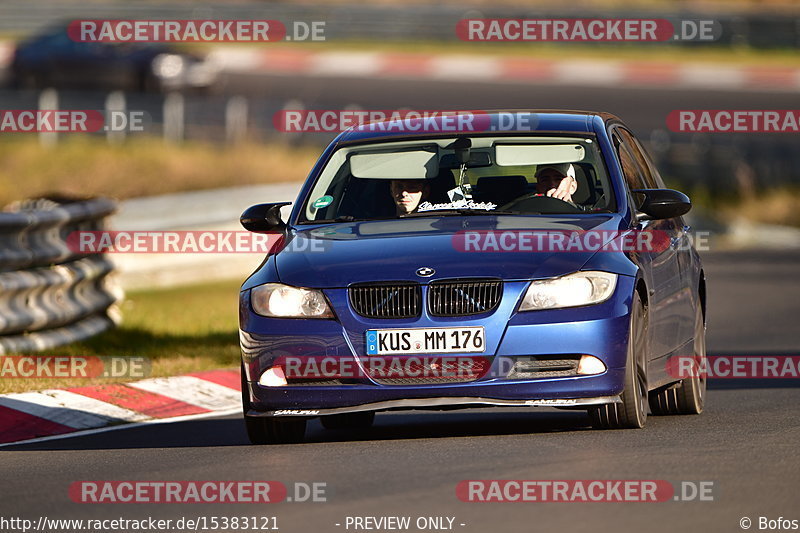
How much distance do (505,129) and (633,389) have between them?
1.93m

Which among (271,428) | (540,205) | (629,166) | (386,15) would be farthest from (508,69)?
(271,428)

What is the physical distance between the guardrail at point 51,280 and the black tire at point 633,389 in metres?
5.22

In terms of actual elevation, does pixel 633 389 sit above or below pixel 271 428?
above

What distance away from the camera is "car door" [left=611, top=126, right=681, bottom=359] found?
935 centimetres

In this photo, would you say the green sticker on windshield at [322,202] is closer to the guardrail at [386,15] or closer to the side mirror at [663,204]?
the side mirror at [663,204]

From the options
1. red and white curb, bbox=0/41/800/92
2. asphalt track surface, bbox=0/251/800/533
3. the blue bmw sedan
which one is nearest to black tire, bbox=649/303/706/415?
asphalt track surface, bbox=0/251/800/533

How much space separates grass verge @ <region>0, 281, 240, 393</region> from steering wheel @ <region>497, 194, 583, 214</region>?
3511mm

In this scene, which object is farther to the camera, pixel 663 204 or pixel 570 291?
pixel 663 204

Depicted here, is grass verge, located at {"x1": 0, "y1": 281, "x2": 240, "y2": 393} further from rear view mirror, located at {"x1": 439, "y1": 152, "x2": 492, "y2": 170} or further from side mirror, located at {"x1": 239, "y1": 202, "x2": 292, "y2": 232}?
rear view mirror, located at {"x1": 439, "y1": 152, "x2": 492, "y2": 170}

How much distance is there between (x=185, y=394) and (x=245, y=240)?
10481 mm

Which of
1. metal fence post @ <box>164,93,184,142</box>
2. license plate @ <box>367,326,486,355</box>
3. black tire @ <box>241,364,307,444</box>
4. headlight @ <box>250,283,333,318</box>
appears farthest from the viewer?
metal fence post @ <box>164,93,184,142</box>

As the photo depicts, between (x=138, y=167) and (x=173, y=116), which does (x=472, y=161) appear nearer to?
(x=138, y=167)

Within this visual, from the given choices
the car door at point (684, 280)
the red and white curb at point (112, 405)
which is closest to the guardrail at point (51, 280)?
the red and white curb at point (112, 405)

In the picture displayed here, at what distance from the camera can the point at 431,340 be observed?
856 centimetres
